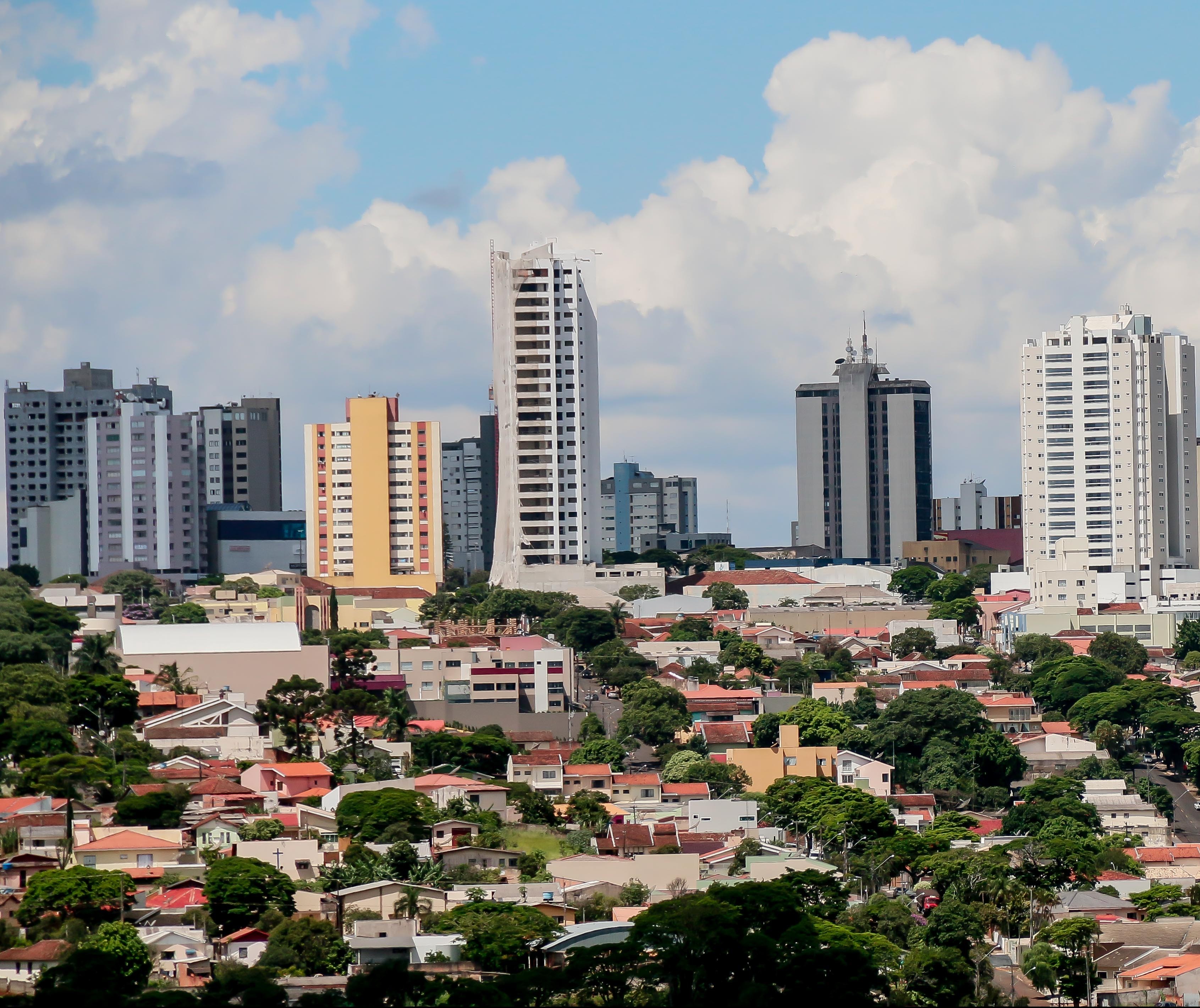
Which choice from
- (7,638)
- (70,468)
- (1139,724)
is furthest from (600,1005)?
(70,468)

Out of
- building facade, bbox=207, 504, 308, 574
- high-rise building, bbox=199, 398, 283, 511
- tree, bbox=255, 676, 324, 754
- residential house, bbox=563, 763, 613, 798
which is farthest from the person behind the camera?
high-rise building, bbox=199, 398, 283, 511

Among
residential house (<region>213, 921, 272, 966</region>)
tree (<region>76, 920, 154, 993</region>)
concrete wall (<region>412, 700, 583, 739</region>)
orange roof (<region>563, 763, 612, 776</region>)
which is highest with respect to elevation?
concrete wall (<region>412, 700, 583, 739</region>)

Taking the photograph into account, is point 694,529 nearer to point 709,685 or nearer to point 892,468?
point 892,468

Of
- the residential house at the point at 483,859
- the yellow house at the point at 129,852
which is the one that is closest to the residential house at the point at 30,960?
the yellow house at the point at 129,852

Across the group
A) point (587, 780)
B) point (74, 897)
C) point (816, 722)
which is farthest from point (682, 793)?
point (74, 897)

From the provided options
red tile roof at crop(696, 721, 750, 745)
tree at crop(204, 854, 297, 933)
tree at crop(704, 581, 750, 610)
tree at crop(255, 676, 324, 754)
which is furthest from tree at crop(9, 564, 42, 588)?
tree at crop(204, 854, 297, 933)

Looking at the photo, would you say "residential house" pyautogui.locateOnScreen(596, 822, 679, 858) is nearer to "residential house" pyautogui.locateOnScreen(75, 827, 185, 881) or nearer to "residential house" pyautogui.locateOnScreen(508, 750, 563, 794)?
"residential house" pyautogui.locateOnScreen(508, 750, 563, 794)
